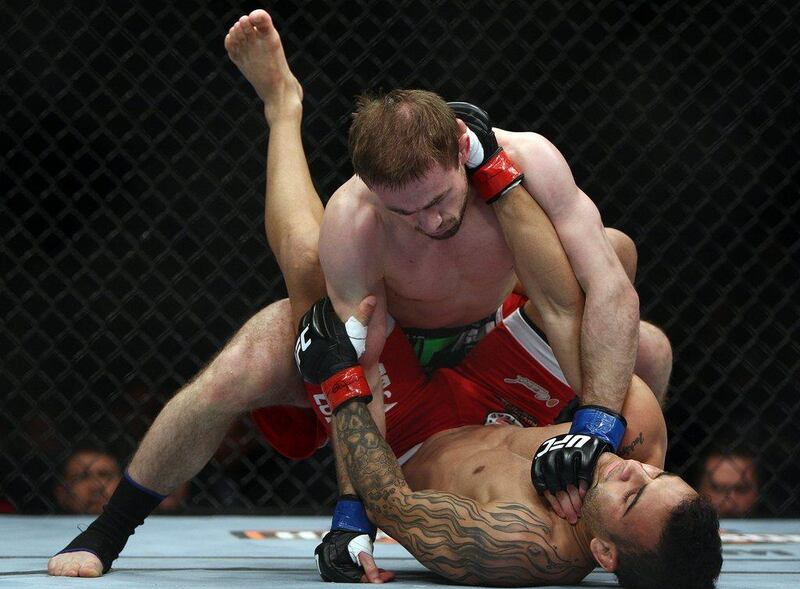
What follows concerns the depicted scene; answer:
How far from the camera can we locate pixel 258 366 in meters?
2.16

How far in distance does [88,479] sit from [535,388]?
1595 millimetres

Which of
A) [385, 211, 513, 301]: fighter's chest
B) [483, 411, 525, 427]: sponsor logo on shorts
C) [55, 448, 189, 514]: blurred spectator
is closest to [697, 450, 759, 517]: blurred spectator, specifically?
[483, 411, 525, 427]: sponsor logo on shorts

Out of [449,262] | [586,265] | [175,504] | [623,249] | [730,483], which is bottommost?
[730,483]

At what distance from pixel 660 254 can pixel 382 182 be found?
182cm

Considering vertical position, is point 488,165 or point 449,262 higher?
point 488,165

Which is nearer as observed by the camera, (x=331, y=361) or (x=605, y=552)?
(x=605, y=552)

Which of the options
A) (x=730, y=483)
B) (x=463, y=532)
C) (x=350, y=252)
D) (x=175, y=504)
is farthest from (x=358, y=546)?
(x=730, y=483)

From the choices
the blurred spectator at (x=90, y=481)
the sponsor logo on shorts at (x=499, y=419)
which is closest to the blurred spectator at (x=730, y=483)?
the sponsor logo on shorts at (x=499, y=419)

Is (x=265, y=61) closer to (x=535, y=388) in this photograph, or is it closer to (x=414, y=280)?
(x=414, y=280)

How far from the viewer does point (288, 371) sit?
219 cm

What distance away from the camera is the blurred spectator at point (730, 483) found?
11.7 feet

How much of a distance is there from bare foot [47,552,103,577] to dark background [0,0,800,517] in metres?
1.35

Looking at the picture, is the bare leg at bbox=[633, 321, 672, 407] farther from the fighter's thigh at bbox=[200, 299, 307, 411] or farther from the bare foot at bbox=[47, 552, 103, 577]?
the bare foot at bbox=[47, 552, 103, 577]

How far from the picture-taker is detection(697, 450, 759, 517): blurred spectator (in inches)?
140
